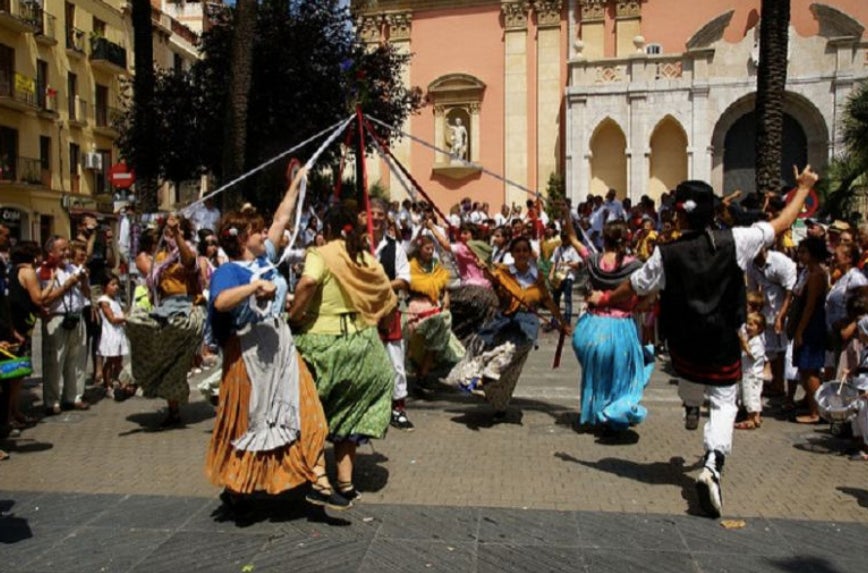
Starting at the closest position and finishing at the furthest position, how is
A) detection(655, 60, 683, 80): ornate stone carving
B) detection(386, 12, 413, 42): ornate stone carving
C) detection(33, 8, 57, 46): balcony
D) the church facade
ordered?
1. the church facade
2. detection(655, 60, 683, 80): ornate stone carving
3. detection(386, 12, 413, 42): ornate stone carving
4. detection(33, 8, 57, 46): balcony

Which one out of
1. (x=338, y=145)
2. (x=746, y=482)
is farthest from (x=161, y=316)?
(x=338, y=145)

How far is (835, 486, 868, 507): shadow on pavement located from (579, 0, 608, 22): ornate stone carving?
2746 centimetres

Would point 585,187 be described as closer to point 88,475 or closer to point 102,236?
point 102,236

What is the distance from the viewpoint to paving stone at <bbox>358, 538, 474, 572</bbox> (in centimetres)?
441

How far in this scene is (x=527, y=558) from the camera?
14.8 ft

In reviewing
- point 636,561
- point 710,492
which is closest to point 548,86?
point 710,492

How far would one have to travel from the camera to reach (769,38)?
14.2 metres

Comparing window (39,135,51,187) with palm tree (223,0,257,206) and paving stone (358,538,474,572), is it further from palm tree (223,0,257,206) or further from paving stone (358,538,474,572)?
paving stone (358,538,474,572)

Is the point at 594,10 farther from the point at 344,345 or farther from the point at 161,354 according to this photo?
the point at 344,345

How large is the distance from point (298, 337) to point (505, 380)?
2943 millimetres

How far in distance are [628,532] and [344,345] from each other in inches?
83.1

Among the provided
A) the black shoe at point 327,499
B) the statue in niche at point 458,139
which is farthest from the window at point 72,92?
the black shoe at point 327,499

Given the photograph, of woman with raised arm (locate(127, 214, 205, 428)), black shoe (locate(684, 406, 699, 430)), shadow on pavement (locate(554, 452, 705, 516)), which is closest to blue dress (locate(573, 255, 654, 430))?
shadow on pavement (locate(554, 452, 705, 516))

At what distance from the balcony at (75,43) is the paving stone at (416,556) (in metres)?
39.2
